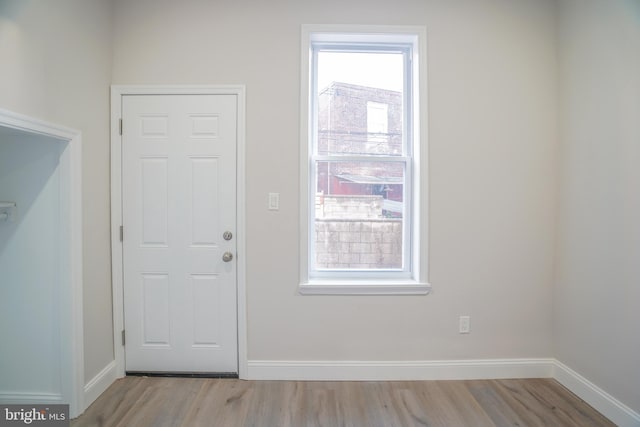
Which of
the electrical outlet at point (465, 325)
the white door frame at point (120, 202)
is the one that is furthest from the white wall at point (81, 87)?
the electrical outlet at point (465, 325)

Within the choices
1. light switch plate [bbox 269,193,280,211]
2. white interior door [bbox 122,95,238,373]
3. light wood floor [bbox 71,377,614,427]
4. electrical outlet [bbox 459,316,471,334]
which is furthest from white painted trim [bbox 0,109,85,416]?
electrical outlet [bbox 459,316,471,334]

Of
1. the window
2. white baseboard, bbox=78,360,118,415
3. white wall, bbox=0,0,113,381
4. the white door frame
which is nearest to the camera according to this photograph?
white wall, bbox=0,0,113,381

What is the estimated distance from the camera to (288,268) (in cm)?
222

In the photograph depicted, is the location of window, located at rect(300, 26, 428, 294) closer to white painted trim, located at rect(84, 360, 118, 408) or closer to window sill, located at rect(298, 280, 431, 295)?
window sill, located at rect(298, 280, 431, 295)

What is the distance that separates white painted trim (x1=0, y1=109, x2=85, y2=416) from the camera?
5.90ft

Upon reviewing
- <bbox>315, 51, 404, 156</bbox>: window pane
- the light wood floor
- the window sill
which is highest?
<bbox>315, 51, 404, 156</bbox>: window pane

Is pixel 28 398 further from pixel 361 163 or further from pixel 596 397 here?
pixel 596 397

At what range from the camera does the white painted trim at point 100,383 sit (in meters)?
1.93

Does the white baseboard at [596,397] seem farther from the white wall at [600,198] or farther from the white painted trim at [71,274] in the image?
the white painted trim at [71,274]

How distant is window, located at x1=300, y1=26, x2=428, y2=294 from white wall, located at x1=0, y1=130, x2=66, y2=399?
1.60 meters

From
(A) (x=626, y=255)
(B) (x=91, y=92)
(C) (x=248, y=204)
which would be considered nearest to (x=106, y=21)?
(B) (x=91, y=92)

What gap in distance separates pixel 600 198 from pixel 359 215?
1.52 meters

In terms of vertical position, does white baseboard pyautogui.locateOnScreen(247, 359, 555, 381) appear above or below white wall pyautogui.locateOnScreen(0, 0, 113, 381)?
below

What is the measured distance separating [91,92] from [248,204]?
1234 mm
